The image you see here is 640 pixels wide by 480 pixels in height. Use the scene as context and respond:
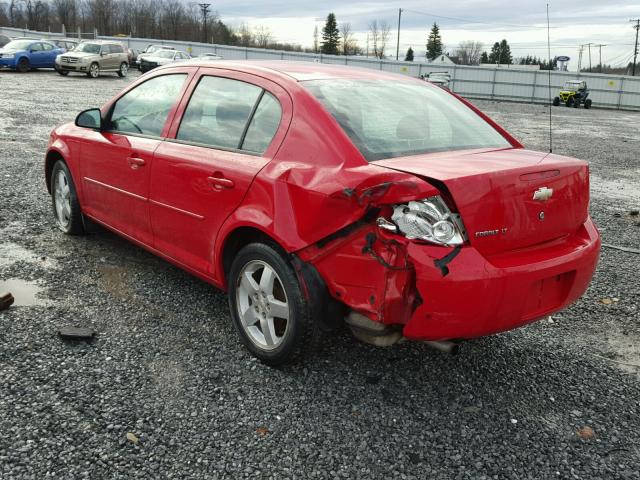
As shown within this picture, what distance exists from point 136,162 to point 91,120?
0.83 metres

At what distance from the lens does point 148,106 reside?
443 cm

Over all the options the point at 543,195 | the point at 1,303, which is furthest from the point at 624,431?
the point at 1,303

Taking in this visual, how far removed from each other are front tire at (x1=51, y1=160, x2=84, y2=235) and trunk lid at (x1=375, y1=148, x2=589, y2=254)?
336 cm

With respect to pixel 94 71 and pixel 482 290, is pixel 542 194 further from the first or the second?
pixel 94 71

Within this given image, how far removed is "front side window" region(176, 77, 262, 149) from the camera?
360 centimetres

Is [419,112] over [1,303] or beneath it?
over

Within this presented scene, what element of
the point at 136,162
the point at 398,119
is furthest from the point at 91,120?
the point at 398,119

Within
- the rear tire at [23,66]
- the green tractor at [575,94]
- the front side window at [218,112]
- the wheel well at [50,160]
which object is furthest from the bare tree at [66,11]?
the front side window at [218,112]

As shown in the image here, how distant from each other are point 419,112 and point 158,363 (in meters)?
2.13

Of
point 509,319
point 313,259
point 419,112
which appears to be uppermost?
point 419,112

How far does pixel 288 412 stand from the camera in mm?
3002

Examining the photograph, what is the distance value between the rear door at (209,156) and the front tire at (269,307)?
0.29 m

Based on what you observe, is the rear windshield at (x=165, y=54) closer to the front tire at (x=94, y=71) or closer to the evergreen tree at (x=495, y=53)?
the front tire at (x=94, y=71)

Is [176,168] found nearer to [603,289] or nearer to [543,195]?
[543,195]
